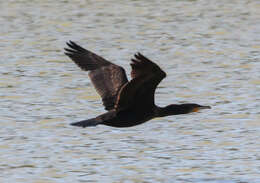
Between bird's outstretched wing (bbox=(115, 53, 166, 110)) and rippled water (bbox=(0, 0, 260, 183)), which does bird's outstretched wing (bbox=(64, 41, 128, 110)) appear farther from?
rippled water (bbox=(0, 0, 260, 183))

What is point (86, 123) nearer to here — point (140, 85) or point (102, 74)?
point (140, 85)

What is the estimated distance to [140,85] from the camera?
34.2 feet

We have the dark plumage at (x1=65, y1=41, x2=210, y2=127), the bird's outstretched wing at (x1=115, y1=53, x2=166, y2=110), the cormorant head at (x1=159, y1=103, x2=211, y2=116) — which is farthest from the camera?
the cormorant head at (x1=159, y1=103, x2=211, y2=116)

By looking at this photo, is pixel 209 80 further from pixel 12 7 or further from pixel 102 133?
pixel 12 7

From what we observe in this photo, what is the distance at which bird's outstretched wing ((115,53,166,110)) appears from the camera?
9750mm

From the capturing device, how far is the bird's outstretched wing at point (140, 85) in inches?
384

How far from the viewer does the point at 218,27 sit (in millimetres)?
24500

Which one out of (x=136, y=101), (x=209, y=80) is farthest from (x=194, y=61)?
(x=136, y=101)

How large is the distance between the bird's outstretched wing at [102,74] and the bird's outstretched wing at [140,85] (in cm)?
63

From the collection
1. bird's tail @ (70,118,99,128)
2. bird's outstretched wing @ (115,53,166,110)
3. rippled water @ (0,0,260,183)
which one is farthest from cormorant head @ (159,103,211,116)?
bird's tail @ (70,118,99,128)

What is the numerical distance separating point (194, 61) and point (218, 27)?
15.2 ft

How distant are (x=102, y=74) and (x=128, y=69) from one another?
7.25 m

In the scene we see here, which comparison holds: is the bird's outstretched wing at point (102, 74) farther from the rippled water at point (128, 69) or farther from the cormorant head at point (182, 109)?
the rippled water at point (128, 69)

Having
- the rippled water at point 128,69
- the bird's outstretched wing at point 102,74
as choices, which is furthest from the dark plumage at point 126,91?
the rippled water at point 128,69
